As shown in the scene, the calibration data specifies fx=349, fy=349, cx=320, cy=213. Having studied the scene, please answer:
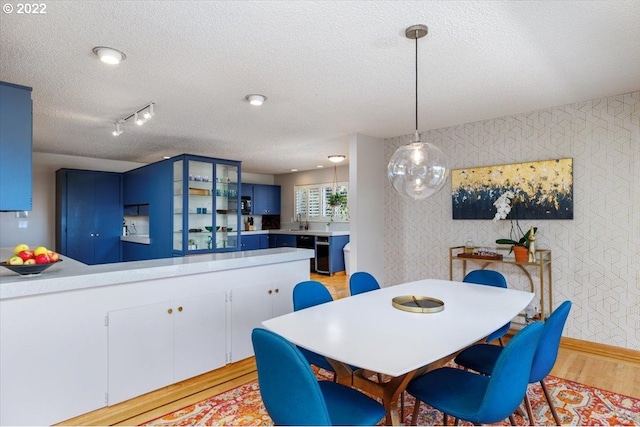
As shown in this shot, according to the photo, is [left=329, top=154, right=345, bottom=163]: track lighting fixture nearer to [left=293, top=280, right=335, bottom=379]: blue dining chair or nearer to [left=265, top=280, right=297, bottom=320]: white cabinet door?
[left=265, top=280, right=297, bottom=320]: white cabinet door

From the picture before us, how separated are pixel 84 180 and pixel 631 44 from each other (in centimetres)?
730

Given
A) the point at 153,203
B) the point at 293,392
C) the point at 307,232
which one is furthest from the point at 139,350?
the point at 307,232

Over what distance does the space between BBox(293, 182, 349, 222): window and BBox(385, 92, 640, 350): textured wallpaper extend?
383 centimetres

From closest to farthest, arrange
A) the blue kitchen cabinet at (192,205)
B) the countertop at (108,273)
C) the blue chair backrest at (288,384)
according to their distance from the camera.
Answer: the blue chair backrest at (288,384), the countertop at (108,273), the blue kitchen cabinet at (192,205)

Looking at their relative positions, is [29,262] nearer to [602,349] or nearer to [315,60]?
[315,60]

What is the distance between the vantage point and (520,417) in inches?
87.8

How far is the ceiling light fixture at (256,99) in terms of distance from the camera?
3.23 meters

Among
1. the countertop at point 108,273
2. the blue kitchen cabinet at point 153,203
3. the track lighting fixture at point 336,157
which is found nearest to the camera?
the countertop at point 108,273

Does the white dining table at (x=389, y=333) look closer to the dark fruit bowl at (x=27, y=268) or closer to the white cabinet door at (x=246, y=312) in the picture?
the white cabinet door at (x=246, y=312)

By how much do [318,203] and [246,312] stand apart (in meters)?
5.39

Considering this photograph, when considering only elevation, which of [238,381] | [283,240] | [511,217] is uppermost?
[511,217]

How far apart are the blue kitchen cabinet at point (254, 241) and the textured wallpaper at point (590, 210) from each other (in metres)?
5.21

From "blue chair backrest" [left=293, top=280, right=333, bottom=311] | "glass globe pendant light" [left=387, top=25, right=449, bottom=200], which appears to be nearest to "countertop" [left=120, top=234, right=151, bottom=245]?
"blue chair backrest" [left=293, top=280, right=333, bottom=311]

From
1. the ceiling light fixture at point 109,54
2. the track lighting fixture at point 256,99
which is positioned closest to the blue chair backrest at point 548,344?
the track lighting fixture at point 256,99
